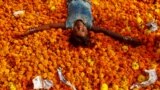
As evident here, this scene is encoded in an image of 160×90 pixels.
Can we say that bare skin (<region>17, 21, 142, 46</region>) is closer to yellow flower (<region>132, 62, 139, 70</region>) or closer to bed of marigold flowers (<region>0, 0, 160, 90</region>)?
bed of marigold flowers (<region>0, 0, 160, 90</region>)

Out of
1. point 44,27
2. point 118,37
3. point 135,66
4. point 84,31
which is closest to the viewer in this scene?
point 135,66

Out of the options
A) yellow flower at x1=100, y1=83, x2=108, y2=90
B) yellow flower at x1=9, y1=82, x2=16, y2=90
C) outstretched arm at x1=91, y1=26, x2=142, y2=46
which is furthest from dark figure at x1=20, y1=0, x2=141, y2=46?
yellow flower at x1=9, y1=82, x2=16, y2=90

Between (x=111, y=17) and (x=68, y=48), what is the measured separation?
3.22 ft

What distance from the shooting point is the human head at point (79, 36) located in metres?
6.82

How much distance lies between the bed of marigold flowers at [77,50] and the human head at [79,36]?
80 mm

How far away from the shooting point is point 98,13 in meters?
7.54

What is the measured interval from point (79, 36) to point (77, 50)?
193mm

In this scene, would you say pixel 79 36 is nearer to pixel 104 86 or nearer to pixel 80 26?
pixel 80 26

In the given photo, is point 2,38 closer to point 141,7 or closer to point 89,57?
point 89,57

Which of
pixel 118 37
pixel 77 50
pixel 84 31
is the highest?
pixel 84 31

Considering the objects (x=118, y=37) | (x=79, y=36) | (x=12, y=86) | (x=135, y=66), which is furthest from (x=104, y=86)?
(x=12, y=86)

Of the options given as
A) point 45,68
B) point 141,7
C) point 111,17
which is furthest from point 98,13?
point 45,68

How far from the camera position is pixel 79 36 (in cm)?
682

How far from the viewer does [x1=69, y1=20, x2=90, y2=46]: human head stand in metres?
Result: 6.82
